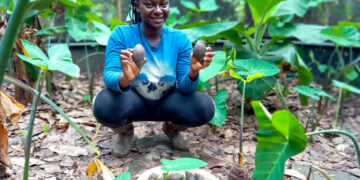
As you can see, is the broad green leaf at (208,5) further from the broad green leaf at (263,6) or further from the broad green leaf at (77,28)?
the broad green leaf at (77,28)

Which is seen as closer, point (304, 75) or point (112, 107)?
point (112, 107)

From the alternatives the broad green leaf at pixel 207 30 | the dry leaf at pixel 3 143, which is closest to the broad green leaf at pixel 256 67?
the broad green leaf at pixel 207 30

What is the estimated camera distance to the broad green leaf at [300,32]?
2143 millimetres

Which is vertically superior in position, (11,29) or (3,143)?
(11,29)

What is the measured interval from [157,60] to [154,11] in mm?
211

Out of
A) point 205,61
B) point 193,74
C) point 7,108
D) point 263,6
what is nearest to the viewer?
point 7,108

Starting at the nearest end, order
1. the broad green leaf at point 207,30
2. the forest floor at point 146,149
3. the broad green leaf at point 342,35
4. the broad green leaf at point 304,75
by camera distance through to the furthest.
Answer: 1. the forest floor at point 146,149
2. the broad green leaf at point 207,30
3. the broad green leaf at point 304,75
4. the broad green leaf at point 342,35

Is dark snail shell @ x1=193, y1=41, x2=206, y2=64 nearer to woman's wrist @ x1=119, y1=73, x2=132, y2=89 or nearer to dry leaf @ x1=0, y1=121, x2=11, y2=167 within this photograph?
woman's wrist @ x1=119, y1=73, x2=132, y2=89

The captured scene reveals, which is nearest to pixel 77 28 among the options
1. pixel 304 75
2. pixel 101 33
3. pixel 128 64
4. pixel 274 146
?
pixel 101 33

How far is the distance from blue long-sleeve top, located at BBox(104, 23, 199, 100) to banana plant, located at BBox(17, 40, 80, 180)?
0.67 ft

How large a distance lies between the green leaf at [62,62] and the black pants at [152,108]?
0.25 meters

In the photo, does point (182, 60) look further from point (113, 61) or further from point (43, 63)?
point (43, 63)

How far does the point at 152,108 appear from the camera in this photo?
1522mm

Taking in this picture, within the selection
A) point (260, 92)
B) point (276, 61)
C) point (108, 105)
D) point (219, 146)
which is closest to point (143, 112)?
point (108, 105)
